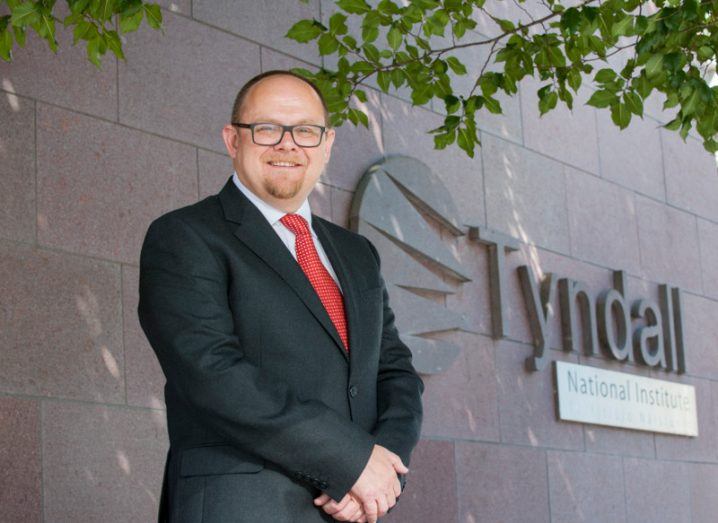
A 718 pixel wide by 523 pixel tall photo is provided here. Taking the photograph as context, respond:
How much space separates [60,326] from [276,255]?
2235 mm

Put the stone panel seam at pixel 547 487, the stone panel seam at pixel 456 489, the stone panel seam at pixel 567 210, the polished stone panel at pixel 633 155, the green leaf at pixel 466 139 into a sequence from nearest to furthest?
the green leaf at pixel 466 139
the stone panel seam at pixel 456 489
the stone panel seam at pixel 547 487
the stone panel seam at pixel 567 210
the polished stone panel at pixel 633 155

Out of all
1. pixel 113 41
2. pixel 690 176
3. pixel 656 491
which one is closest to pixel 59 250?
pixel 113 41

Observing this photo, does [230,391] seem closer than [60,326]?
Yes

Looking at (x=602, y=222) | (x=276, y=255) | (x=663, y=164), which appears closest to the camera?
(x=276, y=255)

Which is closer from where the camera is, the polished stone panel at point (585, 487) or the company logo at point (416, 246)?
the company logo at point (416, 246)

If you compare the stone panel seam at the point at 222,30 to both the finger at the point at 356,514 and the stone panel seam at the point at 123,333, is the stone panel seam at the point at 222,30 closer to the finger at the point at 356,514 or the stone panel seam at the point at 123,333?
the stone panel seam at the point at 123,333

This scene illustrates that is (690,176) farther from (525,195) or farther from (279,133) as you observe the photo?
(279,133)

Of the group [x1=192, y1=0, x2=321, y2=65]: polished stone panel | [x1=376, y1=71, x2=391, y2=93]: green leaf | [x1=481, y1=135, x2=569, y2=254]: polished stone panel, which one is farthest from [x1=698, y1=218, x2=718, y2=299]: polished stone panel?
[x1=376, y1=71, x2=391, y2=93]: green leaf

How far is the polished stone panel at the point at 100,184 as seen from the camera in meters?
5.23

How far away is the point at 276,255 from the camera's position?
3.11 metres

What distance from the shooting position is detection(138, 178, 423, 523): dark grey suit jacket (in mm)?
2873

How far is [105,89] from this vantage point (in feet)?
18.2

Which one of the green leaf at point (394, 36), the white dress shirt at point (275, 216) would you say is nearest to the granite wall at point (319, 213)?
the green leaf at point (394, 36)

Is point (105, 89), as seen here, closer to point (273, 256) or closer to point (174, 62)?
point (174, 62)
